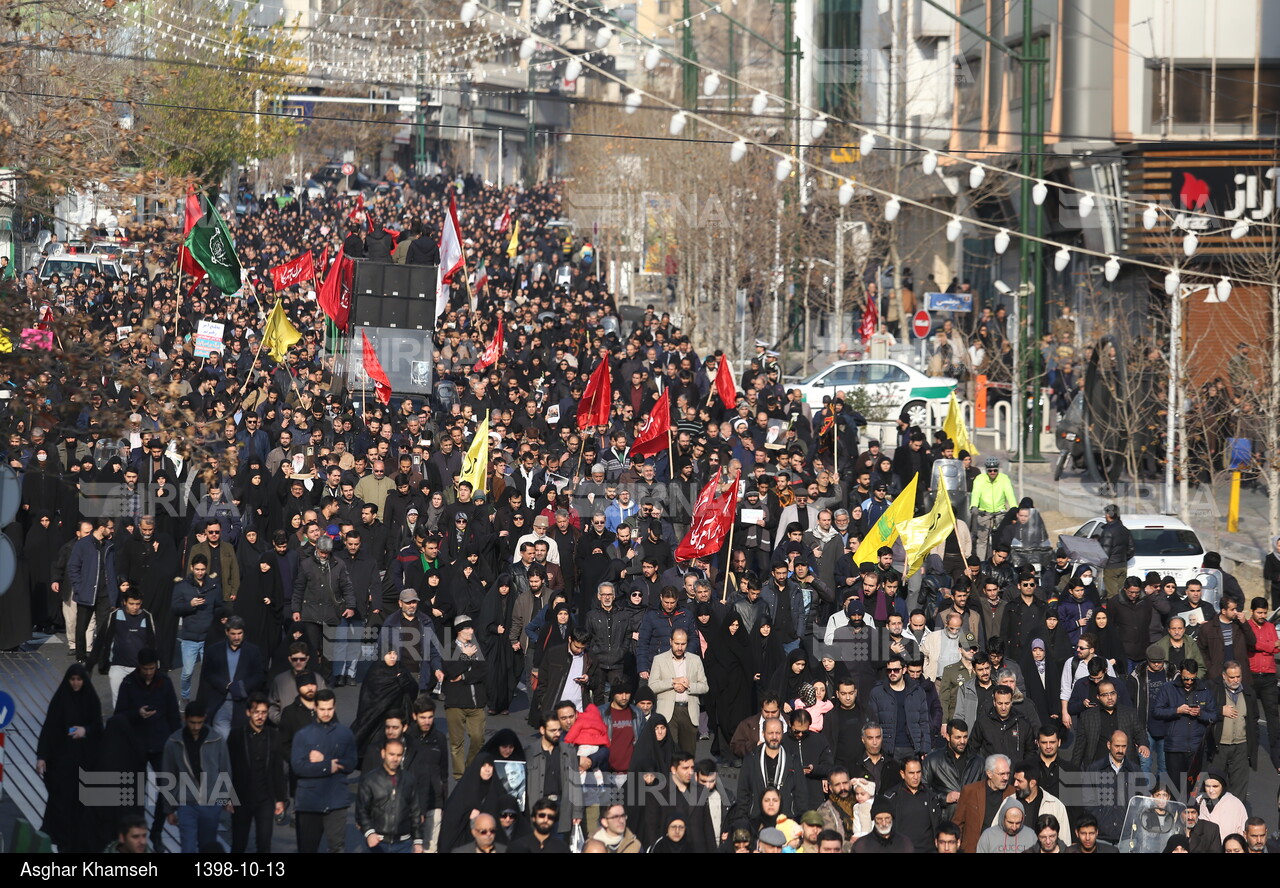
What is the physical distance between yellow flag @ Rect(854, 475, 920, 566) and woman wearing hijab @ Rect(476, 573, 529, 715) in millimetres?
3118

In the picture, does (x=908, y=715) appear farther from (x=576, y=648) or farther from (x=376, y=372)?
(x=376, y=372)

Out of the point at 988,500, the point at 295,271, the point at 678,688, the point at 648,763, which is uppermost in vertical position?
the point at 295,271

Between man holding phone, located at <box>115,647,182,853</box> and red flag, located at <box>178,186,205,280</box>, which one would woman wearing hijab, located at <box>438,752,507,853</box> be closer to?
man holding phone, located at <box>115,647,182,853</box>

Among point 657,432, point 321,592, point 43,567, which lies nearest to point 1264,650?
point 321,592

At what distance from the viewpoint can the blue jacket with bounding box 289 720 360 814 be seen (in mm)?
10250

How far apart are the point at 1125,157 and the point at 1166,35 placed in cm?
254

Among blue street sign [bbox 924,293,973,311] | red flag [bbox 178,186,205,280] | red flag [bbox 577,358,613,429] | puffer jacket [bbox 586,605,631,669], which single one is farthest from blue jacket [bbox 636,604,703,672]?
blue street sign [bbox 924,293,973,311]

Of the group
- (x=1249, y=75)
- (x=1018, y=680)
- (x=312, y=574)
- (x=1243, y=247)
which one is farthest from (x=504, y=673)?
(x=1249, y=75)

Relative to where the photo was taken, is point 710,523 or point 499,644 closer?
point 499,644

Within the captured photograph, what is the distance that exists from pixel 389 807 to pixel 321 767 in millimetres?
573

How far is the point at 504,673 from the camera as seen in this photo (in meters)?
14.2

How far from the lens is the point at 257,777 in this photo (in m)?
10.3
